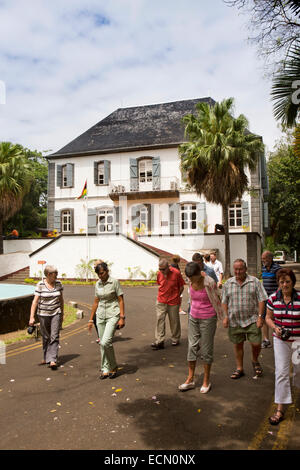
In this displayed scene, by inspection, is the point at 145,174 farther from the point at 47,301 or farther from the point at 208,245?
the point at 47,301

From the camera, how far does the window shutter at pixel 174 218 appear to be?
90.8 feet

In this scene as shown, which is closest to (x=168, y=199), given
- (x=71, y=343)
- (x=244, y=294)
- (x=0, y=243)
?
(x=0, y=243)

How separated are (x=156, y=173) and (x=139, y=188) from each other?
5.55 feet

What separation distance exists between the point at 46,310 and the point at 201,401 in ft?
9.96

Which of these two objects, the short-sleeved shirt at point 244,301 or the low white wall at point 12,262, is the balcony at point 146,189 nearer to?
the low white wall at point 12,262

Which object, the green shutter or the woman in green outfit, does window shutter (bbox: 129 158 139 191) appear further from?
the woman in green outfit

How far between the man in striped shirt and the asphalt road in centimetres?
59

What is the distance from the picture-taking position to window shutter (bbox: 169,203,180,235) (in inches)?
1089

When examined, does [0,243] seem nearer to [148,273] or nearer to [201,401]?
[148,273]

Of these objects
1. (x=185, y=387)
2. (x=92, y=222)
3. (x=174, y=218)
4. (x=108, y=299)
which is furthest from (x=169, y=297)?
(x=92, y=222)

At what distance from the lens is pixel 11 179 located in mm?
24625

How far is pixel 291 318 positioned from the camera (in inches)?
168

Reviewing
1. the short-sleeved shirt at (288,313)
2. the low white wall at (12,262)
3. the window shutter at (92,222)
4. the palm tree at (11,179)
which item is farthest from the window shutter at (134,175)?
the short-sleeved shirt at (288,313)

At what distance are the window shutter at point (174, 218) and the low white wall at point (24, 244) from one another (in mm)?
8873
